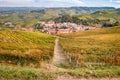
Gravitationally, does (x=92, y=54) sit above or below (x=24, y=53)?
below

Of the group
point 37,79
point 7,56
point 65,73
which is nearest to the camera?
point 37,79

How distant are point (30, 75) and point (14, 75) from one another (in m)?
1.06

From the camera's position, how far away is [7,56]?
28219 millimetres

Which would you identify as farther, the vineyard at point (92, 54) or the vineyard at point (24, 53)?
the vineyard at point (24, 53)

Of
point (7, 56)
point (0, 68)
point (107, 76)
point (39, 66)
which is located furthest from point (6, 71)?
point (7, 56)

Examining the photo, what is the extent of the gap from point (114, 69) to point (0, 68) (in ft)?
29.0

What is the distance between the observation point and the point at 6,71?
1733 centimetres

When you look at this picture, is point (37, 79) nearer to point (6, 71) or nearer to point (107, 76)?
point (6, 71)

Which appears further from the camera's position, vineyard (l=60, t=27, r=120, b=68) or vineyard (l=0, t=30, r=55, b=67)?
vineyard (l=0, t=30, r=55, b=67)

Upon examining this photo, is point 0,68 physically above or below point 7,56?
above

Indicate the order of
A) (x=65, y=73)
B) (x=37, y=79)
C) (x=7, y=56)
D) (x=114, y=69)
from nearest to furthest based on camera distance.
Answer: (x=37, y=79), (x=65, y=73), (x=114, y=69), (x=7, y=56)

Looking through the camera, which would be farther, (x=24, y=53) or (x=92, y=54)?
(x=92, y=54)

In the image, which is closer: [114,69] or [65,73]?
[65,73]

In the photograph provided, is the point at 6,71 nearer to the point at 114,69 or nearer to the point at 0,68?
the point at 0,68
